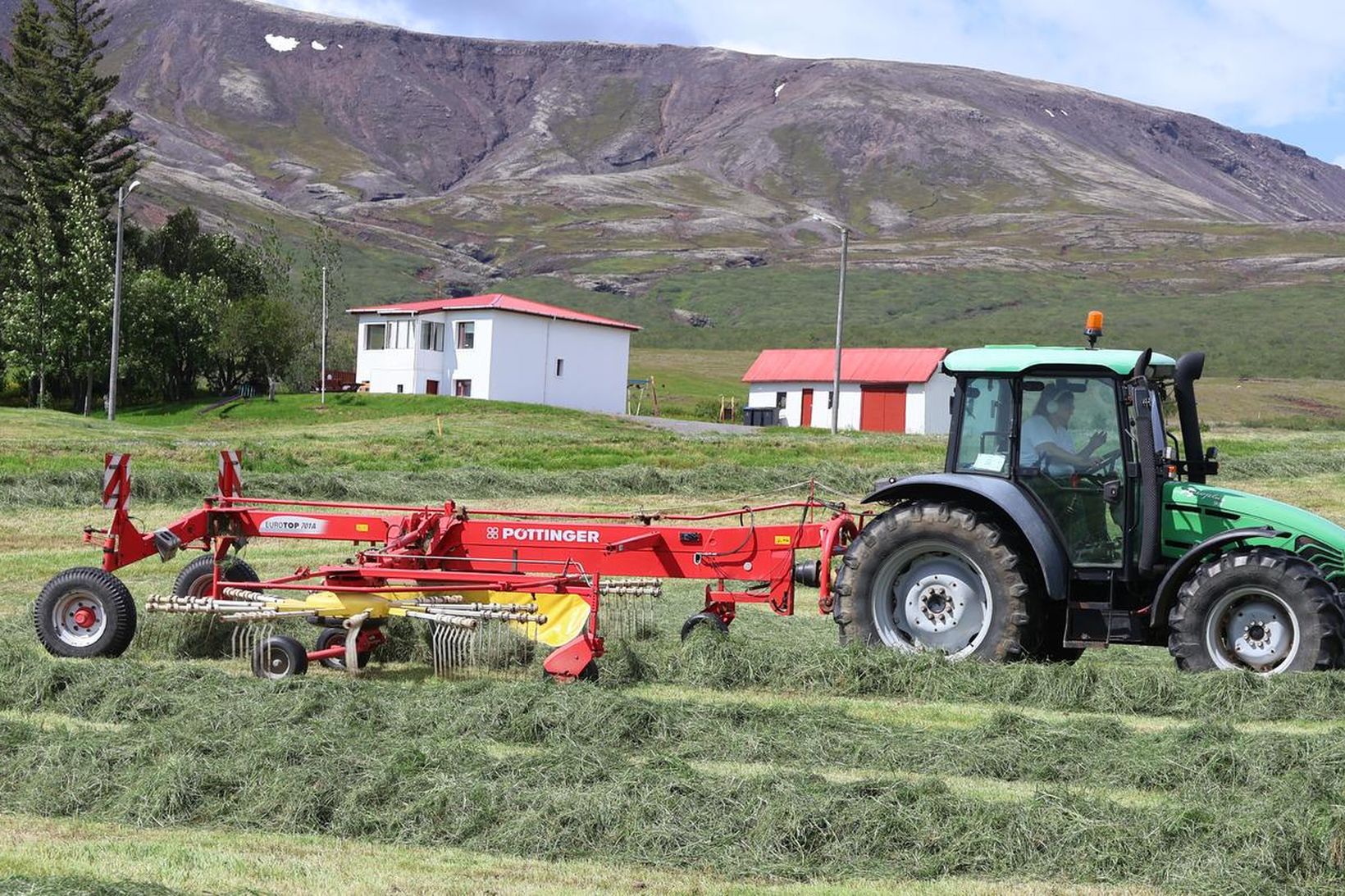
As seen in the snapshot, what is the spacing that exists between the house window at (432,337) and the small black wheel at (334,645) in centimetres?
4788

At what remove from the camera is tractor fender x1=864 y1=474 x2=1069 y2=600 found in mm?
9438

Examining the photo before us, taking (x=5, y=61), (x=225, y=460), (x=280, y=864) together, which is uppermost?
(x=5, y=61)

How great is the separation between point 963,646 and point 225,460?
19.9ft

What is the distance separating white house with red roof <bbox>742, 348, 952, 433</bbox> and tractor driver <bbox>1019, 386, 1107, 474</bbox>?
154 ft

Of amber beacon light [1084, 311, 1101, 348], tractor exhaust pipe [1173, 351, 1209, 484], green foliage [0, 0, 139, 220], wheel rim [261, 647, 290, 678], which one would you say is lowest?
wheel rim [261, 647, 290, 678]

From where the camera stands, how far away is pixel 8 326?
54.8 metres

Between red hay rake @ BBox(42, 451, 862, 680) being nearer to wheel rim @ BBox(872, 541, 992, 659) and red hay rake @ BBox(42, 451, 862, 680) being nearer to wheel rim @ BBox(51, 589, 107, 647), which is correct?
wheel rim @ BBox(51, 589, 107, 647)

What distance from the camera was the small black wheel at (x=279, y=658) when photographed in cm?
987

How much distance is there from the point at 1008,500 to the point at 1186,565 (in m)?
1.20

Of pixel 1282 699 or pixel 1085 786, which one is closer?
pixel 1085 786

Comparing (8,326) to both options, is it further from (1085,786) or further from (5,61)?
(1085,786)

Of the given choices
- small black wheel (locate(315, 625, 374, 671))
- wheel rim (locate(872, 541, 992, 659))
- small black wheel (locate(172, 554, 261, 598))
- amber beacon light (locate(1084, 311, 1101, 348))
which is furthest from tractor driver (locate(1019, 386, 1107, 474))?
small black wheel (locate(172, 554, 261, 598))

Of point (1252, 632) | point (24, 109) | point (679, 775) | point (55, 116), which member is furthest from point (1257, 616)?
point (24, 109)

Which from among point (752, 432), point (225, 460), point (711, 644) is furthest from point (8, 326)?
point (711, 644)
